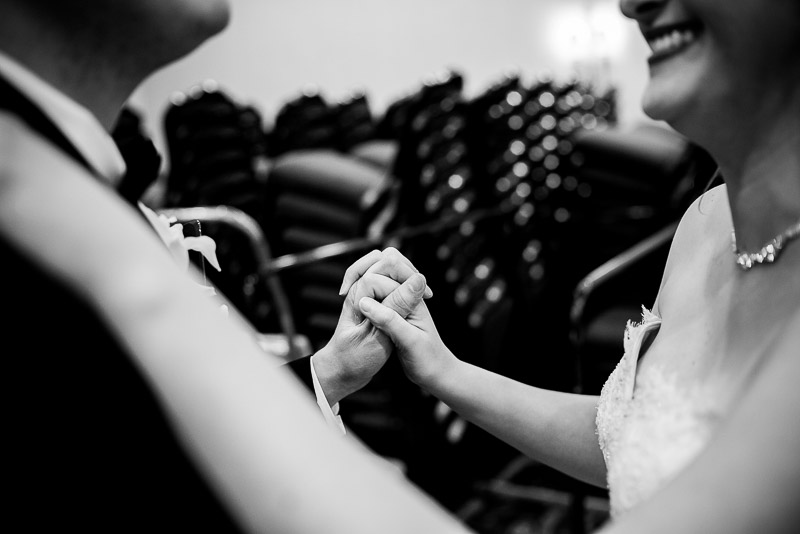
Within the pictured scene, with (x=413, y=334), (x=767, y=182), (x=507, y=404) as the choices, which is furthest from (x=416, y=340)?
(x=767, y=182)

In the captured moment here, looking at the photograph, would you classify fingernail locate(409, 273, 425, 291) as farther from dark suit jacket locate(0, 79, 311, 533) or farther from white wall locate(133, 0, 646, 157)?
white wall locate(133, 0, 646, 157)

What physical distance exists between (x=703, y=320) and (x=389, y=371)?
1.30 ft

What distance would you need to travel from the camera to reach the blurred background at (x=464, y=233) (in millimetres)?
1387

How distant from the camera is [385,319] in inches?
33.7

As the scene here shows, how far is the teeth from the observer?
0.66m

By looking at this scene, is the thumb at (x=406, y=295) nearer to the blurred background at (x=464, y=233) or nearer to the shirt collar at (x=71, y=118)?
the blurred background at (x=464, y=233)

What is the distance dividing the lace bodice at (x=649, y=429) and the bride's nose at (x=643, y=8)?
346mm

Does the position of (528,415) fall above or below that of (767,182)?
below

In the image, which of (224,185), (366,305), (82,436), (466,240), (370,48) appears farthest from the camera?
(370,48)

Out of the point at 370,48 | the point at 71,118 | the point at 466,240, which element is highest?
the point at 71,118

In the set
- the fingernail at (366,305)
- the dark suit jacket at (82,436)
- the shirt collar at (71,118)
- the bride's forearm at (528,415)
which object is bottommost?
the bride's forearm at (528,415)

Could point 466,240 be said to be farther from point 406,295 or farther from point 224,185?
point 406,295

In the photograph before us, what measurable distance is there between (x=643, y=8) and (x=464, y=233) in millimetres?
1510

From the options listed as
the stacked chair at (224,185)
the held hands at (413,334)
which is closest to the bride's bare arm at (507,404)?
the held hands at (413,334)
